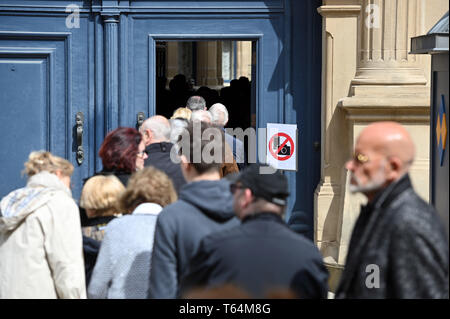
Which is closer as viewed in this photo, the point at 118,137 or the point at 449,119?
the point at 449,119

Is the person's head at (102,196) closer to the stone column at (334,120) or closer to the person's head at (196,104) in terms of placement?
the stone column at (334,120)

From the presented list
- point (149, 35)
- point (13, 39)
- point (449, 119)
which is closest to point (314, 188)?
point (149, 35)

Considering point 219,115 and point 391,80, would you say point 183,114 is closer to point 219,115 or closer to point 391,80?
point 219,115

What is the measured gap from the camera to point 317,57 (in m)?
8.17

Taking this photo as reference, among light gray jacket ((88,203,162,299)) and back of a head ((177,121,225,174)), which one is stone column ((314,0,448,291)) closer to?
back of a head ((177,121,225,174))

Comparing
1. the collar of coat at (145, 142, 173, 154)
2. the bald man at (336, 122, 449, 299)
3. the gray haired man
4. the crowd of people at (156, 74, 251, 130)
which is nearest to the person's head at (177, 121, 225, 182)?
the bald man at (336, 122, 449, 299)

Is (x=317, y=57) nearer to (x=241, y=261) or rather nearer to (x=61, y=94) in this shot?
(x=61, y=94)

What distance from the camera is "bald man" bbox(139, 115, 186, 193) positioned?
6219mm

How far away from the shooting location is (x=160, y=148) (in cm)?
647


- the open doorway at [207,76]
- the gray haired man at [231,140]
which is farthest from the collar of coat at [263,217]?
the open doorway at [207,76]

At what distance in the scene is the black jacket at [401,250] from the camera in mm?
3361

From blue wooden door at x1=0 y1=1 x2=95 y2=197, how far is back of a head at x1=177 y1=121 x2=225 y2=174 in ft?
12.1

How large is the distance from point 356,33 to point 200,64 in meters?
14.4

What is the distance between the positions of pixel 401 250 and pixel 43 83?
5.40 m
